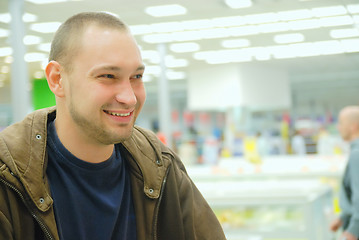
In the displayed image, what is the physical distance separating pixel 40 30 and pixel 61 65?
8.01 m

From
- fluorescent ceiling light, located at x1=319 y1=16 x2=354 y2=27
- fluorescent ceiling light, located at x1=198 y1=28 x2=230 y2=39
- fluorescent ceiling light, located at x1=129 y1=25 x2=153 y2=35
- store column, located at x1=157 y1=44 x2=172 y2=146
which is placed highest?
fluorescent ceiling light, located at x1=129 y1=25 x2=153 y2=35

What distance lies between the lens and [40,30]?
8.76m

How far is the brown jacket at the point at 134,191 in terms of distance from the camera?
111 centimetres

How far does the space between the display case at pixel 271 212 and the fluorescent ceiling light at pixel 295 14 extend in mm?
4358

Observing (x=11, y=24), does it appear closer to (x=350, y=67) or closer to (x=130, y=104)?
(x=130, y=104)

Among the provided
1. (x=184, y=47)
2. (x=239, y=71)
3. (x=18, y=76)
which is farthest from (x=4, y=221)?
(x=239, y=71)

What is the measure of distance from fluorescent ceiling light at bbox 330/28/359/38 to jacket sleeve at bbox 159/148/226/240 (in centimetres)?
951

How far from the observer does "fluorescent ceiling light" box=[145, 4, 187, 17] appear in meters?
7.76

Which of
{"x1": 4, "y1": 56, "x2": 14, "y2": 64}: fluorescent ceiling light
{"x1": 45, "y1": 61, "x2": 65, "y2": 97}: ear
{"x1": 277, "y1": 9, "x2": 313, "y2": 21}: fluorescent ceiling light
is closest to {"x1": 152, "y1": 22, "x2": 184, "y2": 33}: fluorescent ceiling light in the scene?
{"x1": 277, "y1": 9, "x2": 313, "y2": 21}: fluorescent ceiling light

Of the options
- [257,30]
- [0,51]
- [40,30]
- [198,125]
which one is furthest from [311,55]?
[198,125]

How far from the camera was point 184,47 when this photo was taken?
1143 cm

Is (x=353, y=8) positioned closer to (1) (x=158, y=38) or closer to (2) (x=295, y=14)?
(2) (x=295, y=14)

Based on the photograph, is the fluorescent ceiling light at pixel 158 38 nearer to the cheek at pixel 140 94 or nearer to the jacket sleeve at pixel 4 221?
the cheek at pixel 140 94

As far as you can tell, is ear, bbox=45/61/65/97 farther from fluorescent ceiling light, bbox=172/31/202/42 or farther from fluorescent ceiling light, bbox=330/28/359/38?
fluorescent ceiling light, bbox=330/28/359/38
